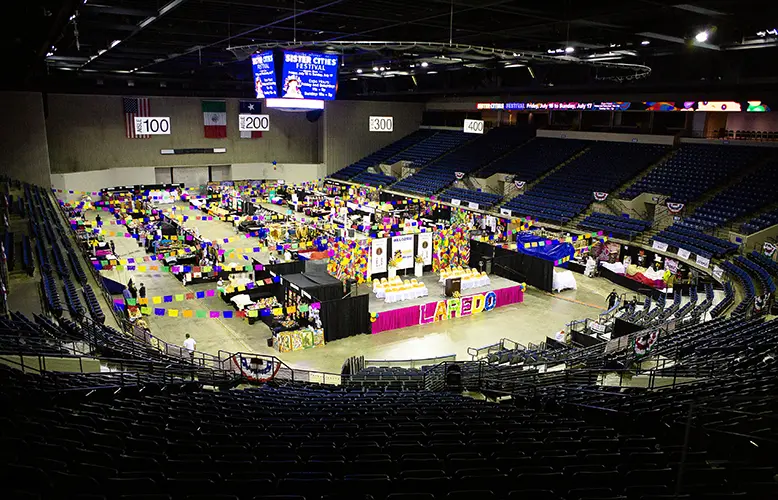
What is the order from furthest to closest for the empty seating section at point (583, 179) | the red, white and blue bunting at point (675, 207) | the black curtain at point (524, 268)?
the empty seating section at point (583, 179)
the red, white and blue bunting at point (675, 207)
the black curtain at point (524, 268)

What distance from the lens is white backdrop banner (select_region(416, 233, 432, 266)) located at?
23391mm

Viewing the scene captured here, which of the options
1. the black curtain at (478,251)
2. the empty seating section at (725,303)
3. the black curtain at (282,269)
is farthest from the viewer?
the black curtain at (478,251)

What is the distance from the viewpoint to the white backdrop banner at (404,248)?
892 inches

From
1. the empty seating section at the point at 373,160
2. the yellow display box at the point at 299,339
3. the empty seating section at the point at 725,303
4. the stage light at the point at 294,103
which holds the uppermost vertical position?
the stage light at the point at 294,103

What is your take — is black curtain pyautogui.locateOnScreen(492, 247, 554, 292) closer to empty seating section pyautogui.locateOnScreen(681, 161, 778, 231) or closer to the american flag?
empty seating section pyautogui.locateOnScreen(681, 161, 778, 231)

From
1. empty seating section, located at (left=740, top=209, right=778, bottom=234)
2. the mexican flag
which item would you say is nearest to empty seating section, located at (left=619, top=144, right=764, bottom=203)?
empty seating section, located at (left=740, top=209, right=778, bottom=234)

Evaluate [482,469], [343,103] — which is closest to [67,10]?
[482,469]

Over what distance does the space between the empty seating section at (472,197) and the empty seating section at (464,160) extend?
1.41 m

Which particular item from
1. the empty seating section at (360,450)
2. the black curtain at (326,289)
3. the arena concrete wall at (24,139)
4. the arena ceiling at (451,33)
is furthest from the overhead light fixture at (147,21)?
the arena concrete wall at (24,139)

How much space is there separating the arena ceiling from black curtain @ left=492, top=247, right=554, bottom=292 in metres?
8.44

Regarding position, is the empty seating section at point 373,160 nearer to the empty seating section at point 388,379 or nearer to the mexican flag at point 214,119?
the mexican flag at point 214,119

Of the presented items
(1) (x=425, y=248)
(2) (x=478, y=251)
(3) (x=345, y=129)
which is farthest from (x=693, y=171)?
(3) (x=345, y=129)

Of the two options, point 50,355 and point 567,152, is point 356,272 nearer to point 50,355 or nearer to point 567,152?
point 50,355

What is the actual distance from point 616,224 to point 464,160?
650 inches
